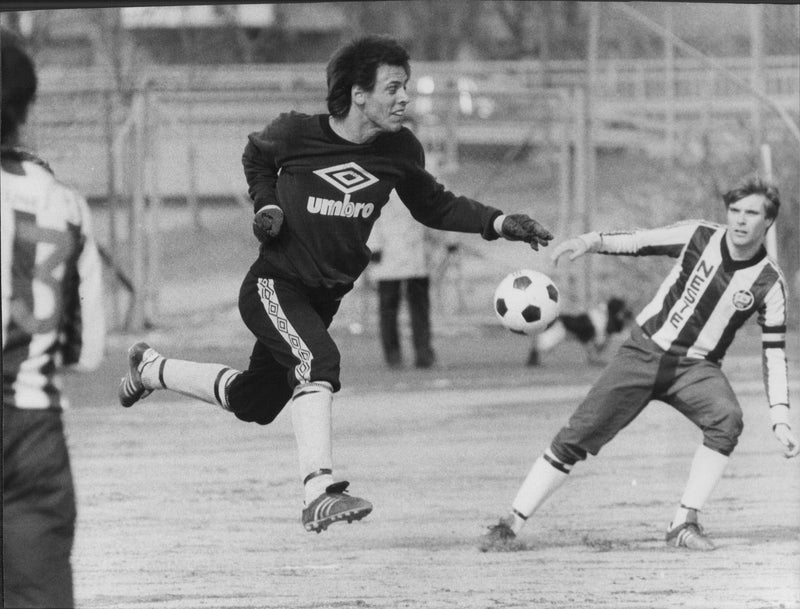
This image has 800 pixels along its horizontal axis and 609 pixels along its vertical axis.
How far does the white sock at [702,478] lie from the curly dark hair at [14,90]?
10.3 feet

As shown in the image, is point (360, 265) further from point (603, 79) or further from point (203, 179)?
point (603, 79)

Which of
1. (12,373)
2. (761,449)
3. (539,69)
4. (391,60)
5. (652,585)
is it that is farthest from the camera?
(539,69)

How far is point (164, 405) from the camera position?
10.5 meters

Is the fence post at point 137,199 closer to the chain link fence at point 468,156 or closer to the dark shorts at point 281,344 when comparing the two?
the chain link fence at point 468,156

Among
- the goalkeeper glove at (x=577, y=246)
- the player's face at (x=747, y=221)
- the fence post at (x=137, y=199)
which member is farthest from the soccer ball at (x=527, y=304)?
the fence post at (x=137, y=199)

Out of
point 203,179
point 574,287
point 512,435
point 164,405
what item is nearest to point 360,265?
point 512,435

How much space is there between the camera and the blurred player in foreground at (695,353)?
5863mm

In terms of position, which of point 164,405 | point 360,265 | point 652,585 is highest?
point 360,265

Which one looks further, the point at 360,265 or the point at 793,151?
the point at 793,151

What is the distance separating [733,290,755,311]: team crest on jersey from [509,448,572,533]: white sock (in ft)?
2.93

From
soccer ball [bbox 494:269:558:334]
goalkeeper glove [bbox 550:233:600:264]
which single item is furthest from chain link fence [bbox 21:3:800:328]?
soccer ball [bbox 494:269:558:334]

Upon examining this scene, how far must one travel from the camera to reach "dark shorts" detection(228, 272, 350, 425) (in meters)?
4.98

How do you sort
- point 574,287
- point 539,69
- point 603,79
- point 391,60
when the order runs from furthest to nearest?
1. point 539,69
2. point 603,79
3. point 574,287
4. point 391,60

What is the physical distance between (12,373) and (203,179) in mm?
11191
